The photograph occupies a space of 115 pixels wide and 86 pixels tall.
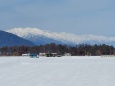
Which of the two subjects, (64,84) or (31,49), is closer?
(64,84)

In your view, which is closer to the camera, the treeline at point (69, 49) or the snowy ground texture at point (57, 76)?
the snowy ground texture at point (57, 76)

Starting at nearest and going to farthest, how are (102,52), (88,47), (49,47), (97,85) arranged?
(97,85) < (102,52) < (88,47) < (49,47)

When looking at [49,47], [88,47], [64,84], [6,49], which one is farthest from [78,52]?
[64,84]

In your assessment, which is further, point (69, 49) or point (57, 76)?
point (69, 49)

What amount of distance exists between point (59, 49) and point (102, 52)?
1540cm

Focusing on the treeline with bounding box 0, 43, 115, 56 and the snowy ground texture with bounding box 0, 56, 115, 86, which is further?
the treeline with bounding box 0, 43, 115, 56

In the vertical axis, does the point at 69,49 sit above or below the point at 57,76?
above

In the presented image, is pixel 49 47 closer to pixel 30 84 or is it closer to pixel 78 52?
pixel 78 52

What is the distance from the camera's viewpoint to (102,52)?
90.0 meters

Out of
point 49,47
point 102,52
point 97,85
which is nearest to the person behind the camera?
point 97,85

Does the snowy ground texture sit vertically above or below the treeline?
below

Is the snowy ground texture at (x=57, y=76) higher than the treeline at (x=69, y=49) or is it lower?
lower

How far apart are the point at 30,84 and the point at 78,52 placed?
283ft

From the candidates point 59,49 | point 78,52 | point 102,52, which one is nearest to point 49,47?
point 59,49
